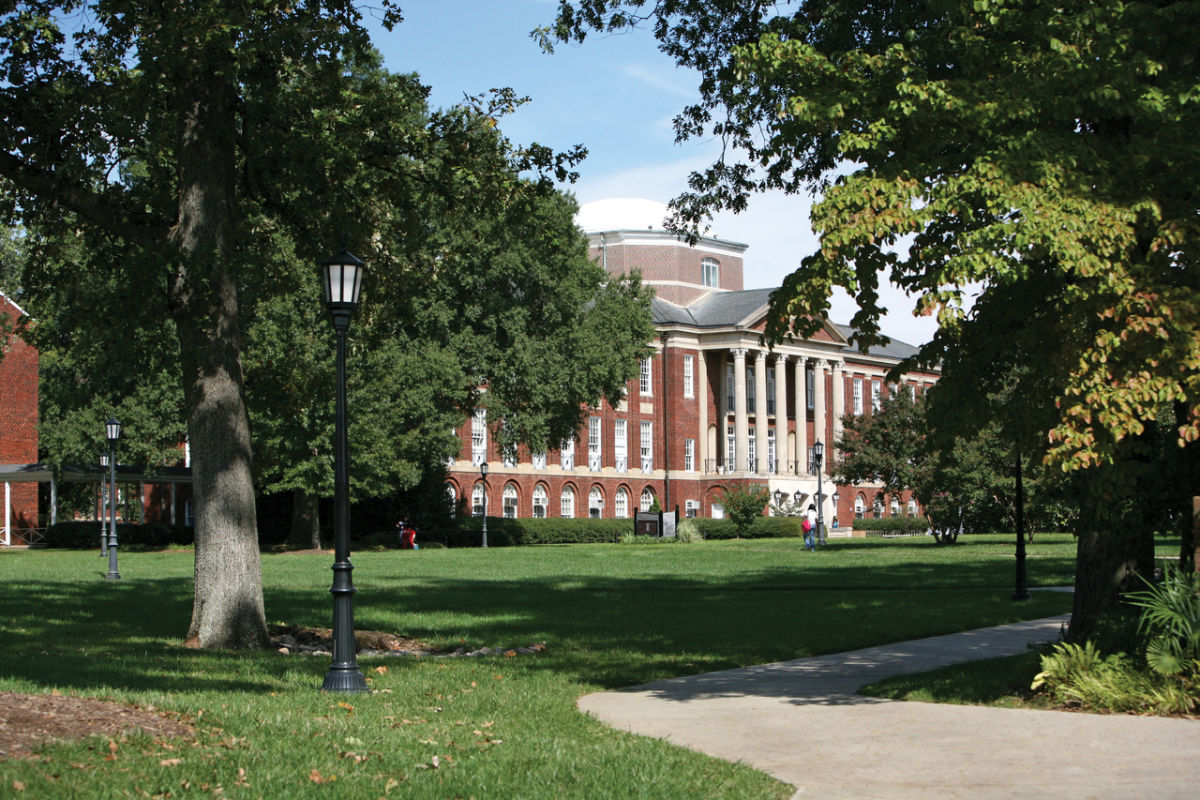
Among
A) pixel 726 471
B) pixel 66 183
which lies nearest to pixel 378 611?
pixel 66 183

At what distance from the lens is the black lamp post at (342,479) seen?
10.9 meters

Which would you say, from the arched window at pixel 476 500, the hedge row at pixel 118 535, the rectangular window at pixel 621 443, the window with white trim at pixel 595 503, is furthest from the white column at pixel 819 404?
the hedge row at pixel 118 535

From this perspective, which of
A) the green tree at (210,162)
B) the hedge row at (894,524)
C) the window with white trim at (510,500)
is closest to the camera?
the green tree at (210,162)

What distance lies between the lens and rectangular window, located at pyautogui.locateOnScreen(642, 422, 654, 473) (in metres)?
80.7

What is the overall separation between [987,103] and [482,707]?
18.9 feet

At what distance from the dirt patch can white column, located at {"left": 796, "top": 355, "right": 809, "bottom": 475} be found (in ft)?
266

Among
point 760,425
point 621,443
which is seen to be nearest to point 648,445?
point 621,443

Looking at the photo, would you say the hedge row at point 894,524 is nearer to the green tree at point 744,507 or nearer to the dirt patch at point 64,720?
the green tree at point 744,507

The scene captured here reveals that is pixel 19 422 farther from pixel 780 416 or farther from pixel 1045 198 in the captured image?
pixel 1045 198

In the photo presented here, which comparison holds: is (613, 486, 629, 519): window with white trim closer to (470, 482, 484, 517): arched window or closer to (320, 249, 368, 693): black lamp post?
(470, 482, 484, 517): arched window

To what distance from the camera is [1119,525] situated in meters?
10.2

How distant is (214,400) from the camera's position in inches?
565

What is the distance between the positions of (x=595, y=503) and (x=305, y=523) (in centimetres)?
3079

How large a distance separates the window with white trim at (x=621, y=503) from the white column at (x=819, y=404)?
16.0 m
